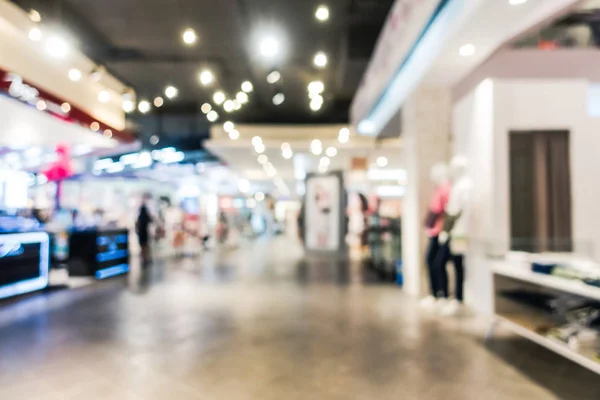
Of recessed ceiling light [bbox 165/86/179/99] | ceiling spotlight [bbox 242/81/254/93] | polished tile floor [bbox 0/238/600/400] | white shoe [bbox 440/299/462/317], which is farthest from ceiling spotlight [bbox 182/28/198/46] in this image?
white shoe [bbox 440/299/462/317]

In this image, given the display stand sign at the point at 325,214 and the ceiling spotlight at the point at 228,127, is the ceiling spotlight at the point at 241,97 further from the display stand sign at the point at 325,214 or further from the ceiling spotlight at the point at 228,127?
the display stand sign at the point at 325,214

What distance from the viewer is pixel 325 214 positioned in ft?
40.7

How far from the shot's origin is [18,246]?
5.64 metres

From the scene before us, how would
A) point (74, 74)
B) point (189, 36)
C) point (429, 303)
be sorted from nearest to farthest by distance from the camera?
1. point (429, 303)
2. point (189, 36)
3. point (74, 74)

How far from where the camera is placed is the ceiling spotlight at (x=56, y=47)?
5867mm

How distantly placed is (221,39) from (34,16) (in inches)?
97.4

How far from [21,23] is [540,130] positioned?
21.0 ft

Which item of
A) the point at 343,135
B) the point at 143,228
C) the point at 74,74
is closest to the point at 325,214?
the point at 343,135

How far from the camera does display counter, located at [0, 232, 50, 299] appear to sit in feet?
17.6

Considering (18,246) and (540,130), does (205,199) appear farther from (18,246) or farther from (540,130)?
(540,130)

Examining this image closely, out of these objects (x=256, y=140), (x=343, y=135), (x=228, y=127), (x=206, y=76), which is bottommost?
(x=256, y=140)

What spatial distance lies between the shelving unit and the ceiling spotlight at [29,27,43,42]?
20.6 feet

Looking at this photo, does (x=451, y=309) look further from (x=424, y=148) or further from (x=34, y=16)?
(x=34, y=16)

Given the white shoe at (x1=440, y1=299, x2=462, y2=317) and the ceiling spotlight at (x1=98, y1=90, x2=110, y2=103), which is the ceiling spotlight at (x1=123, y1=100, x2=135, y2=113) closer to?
the ceiling spotlight at (x1=98, y1=90, x2=110, y2=103)
